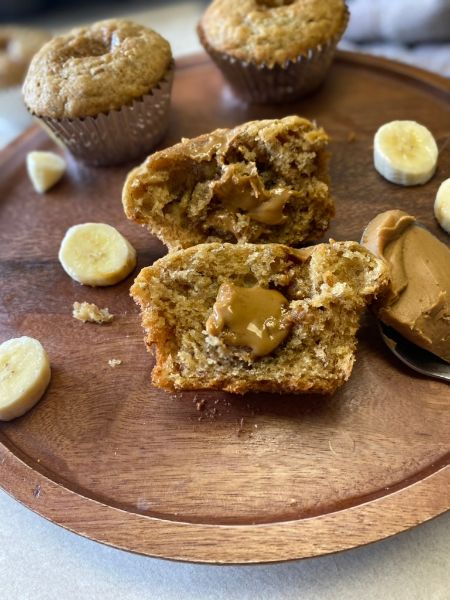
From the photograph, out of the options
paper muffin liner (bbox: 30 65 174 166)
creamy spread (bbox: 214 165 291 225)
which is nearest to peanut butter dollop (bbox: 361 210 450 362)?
creamy spread (bbox: 214 165 291 225)

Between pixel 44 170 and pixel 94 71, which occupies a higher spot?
pixel 94 71

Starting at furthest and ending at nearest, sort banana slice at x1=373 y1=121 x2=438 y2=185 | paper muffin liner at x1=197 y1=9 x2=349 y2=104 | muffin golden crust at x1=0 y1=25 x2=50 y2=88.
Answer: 1. muffin golden crust at x1=0 y1=25 x2=50 y2=88
2. paper muffin liner at x1=197 y1=9 x2=349 y2=104
3. banana slice at x1=373 y1=121 x2=438 y2=185

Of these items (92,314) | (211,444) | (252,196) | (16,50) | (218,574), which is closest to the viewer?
(218,574)

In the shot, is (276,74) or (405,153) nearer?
(405,153)

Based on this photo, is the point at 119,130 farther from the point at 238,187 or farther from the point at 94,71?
the point at 238,187

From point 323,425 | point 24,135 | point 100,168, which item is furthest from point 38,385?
point 24,135

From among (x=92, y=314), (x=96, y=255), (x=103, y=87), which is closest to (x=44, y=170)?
(x=103, y=87)

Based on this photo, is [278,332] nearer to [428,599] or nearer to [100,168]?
[428,599]

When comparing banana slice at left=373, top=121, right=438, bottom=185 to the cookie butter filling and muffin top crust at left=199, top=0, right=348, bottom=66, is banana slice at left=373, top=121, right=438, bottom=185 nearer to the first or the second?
muffin top crust at left=199, top=0, right=348, bottom=66
